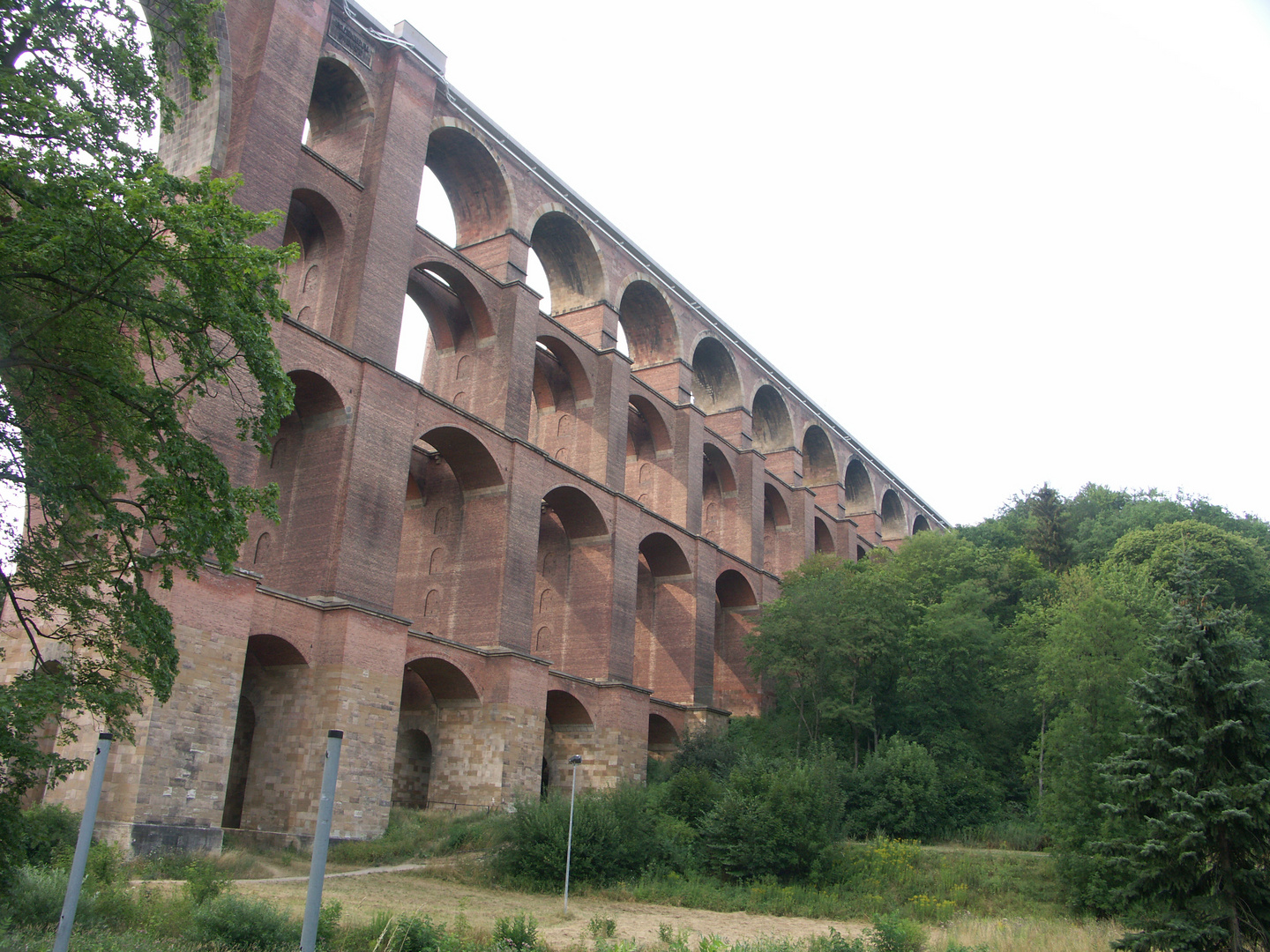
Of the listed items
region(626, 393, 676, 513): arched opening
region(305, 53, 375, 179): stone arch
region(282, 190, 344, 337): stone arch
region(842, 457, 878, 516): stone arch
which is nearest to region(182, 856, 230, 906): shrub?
region(282, 190, 344, 337): stone arch

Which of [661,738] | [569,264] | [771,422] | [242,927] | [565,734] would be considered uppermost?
[569,264]

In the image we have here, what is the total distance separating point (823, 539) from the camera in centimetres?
4725

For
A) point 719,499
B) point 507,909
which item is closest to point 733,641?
point 719,499

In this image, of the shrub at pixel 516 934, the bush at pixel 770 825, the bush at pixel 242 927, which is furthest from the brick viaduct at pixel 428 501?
the shrub at pixel 516 934

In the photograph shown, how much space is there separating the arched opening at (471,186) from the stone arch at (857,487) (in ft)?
94.8

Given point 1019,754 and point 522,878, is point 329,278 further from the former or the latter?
point 1019,754

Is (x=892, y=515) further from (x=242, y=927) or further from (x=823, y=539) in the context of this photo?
(x=242, y=927)

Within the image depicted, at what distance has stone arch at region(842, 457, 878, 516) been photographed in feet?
173

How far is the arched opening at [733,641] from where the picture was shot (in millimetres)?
37250

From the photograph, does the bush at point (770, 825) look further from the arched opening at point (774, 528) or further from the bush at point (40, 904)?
the arched opening at point (774, 528)

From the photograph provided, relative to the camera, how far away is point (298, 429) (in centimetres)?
2298

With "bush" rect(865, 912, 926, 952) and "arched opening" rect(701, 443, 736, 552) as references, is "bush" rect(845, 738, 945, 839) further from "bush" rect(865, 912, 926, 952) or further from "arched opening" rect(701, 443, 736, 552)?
"arched opening" rect(701, 443, 736, 552)

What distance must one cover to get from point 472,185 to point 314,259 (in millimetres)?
6635

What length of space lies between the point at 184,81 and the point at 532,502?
43.4 ft
